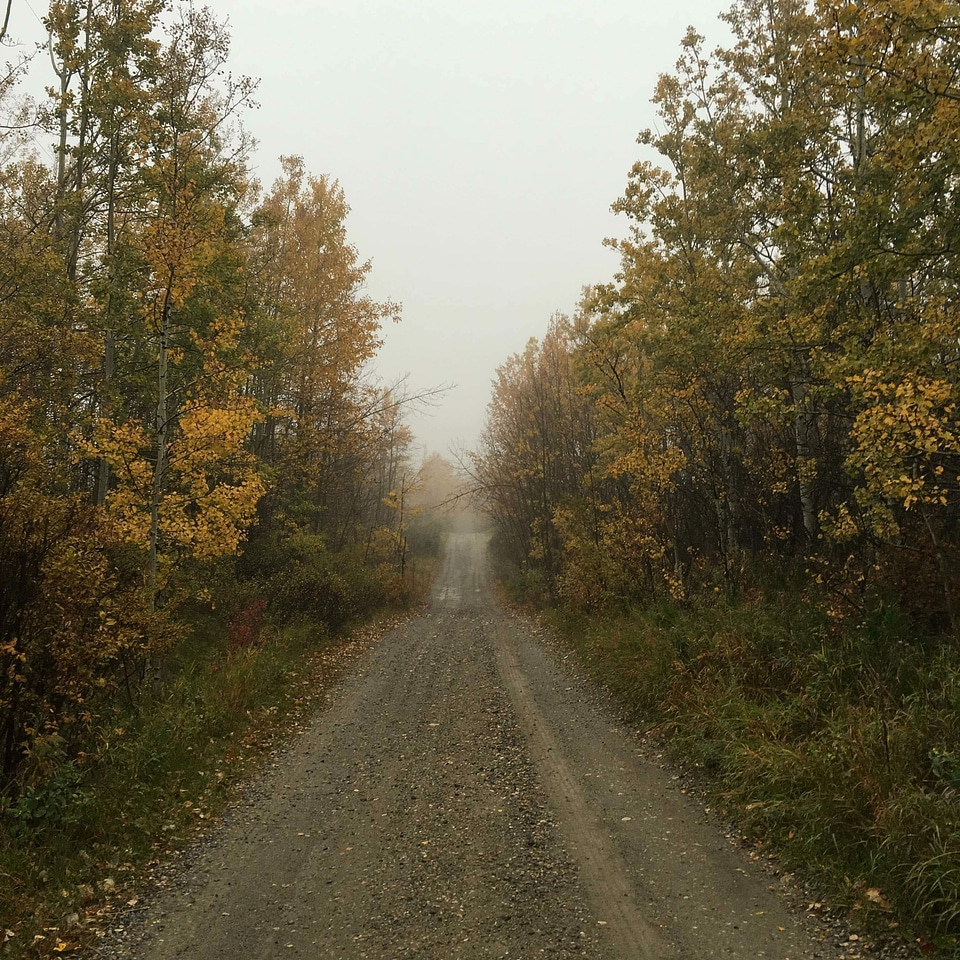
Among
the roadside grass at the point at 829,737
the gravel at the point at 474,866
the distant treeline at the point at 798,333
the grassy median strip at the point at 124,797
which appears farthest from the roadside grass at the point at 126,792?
the distant treeline at the point at 798,333

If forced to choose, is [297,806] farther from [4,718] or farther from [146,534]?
[146,534]

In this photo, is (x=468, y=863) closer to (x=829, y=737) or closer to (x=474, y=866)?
(x=474, y=866)

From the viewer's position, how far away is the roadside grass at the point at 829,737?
159 inches

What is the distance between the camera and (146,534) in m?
8.82

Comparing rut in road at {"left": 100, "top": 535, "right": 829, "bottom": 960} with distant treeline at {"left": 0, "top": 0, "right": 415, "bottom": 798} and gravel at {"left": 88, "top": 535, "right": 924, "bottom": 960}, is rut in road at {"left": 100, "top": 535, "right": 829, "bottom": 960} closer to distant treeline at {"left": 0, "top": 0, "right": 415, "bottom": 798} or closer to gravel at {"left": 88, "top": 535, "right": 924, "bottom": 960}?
gravel at {"left": 88, "top": 535, "right": 924, "bottom": 960}

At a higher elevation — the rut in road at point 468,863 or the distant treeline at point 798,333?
the distant treeline at point 798,333

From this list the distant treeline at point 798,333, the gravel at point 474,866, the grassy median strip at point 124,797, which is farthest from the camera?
the distant treeline at point 798,333

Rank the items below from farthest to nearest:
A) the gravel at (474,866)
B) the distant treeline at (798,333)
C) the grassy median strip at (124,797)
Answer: the distant treeline at (798,333) < the grassy median strip at (124,797) < the gravel at (474,866)

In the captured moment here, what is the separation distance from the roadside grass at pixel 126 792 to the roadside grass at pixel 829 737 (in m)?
5.17

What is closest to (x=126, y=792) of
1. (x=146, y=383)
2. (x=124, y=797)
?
(x=124, y=797)

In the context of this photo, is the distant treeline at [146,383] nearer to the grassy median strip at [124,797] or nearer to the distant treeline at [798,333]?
Result: the grassy median strip at [124,797]

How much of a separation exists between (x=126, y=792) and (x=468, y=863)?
358cm

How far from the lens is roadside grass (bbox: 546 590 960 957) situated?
404cm

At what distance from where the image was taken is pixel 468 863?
490cm
